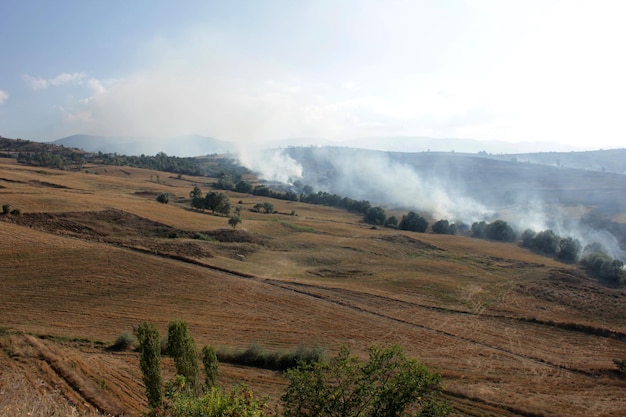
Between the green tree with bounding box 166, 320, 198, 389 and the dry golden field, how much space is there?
3.15m

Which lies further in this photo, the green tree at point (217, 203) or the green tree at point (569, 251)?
the green tree at point (217, 203)

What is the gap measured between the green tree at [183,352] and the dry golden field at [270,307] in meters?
3.15

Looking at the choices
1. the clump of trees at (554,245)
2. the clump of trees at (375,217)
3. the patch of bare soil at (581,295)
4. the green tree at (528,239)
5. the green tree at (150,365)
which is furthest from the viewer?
the clump of trees at (375,217)

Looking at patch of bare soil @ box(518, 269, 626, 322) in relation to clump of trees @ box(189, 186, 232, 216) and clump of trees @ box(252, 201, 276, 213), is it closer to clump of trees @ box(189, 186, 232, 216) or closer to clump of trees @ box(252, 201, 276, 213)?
clump of trees @ box(189, 186, 232, 216)

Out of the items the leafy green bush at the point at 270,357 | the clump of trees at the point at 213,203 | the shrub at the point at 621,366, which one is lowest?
the shrub at the point at 621,366

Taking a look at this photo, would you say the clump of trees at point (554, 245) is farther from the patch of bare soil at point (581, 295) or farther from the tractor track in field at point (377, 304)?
the tractor track in field at point (377, 304)

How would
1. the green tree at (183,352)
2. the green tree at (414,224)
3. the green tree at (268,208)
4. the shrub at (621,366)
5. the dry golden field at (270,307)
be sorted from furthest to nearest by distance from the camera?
the green tree at (414,224), the green tree at (268,208), the shrub at (621,366), the dry golden field at (270,307), the green tree at (183,352)

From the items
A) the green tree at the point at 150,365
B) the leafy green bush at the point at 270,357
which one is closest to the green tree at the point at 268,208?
the leafy green bush at the point at 270,357

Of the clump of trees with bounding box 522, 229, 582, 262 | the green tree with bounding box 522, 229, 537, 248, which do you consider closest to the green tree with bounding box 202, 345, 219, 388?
the clump of trees with bounding box 522, 229, 582, 262

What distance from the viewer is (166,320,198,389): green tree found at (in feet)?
58.0

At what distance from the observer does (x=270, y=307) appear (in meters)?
42.2

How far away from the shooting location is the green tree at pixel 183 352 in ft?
58.0

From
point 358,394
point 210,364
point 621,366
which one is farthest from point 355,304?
point 358,394

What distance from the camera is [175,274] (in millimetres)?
47438
